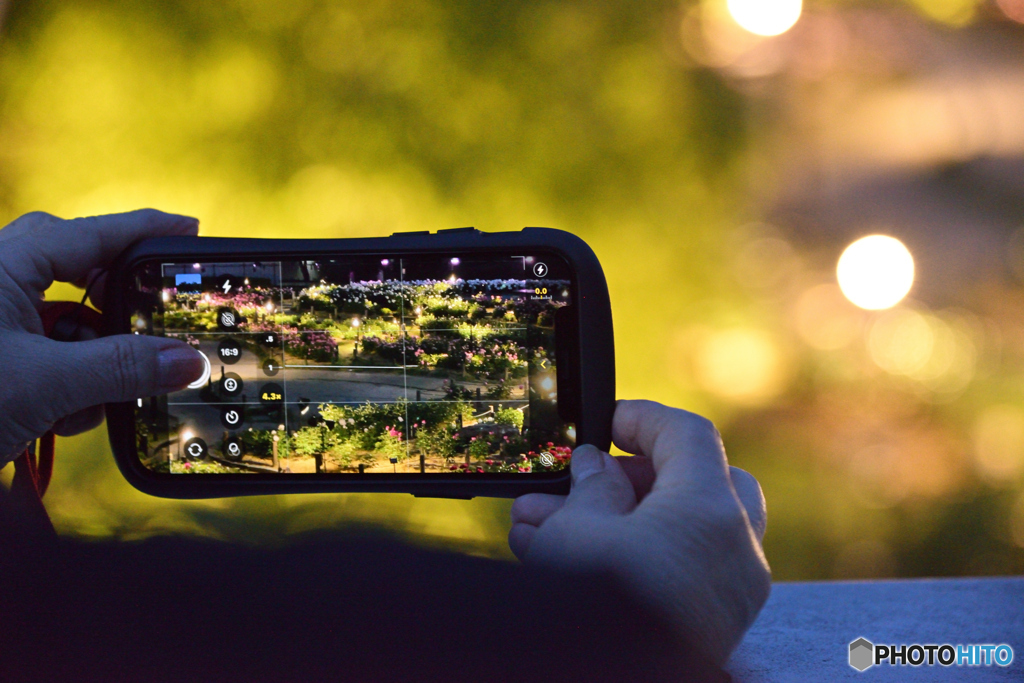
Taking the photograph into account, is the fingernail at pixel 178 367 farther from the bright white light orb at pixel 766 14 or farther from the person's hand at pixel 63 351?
the bright white light orb at pixel 766 14

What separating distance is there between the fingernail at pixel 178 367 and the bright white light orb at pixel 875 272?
136 cm

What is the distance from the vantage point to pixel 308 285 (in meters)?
0.54

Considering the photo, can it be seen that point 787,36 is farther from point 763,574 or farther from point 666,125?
point 763,574

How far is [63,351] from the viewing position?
0.49m

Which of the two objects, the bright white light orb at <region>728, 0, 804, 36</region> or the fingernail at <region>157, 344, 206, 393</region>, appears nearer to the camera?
the fingernail at <region>157, 344, 206, 393</region>

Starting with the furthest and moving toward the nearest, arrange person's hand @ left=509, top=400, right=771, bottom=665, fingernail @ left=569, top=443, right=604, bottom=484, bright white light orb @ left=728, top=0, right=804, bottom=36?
bright white light orb @ left=728, top=0, right=804, bottom=36, fingernail @ left=569, top=443, right=604, bottom=484, person's hand @ left=509, top=400, right=771, bottom=665

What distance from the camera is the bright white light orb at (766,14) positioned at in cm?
132

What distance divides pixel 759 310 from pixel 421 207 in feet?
2.73

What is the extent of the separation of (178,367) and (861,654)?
66cm

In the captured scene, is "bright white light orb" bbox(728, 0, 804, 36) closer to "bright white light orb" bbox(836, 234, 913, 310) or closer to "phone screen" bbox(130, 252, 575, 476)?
"bright white light orb" bbox(836, 234, 913, 310)

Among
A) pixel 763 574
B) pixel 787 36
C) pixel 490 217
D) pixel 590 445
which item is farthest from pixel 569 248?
pixel 787 36
